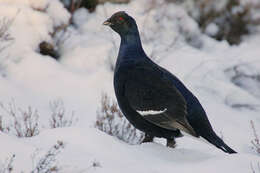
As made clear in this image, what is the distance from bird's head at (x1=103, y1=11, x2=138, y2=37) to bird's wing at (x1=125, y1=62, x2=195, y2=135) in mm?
546

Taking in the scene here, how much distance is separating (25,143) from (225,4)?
17.6 ft

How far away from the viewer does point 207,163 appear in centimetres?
369

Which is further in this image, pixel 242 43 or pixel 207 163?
pixel 242 43

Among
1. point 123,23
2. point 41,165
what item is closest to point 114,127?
point 123,23

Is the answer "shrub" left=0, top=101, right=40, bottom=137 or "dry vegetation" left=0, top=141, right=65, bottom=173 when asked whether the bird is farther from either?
"dry vegetation" left=0, top=141, right=65, bottom=173

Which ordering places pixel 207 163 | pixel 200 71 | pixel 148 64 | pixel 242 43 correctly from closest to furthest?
pixel 207 163, pixel 148 64, pixel 200 71, pixel 242 43

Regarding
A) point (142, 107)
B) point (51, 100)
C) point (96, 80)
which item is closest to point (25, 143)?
point (142, 107)

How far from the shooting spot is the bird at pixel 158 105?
437 centimetres

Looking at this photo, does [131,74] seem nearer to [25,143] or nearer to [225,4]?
[25,143]

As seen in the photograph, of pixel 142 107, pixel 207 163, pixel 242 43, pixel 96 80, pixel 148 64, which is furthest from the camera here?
pixel 242 43

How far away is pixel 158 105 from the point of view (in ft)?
14.5

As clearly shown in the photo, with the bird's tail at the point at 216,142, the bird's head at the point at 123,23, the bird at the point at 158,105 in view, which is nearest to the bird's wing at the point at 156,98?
the bird at the point at 158,105

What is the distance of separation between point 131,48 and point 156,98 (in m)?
0.66

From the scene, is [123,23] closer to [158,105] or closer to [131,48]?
[131,48]
